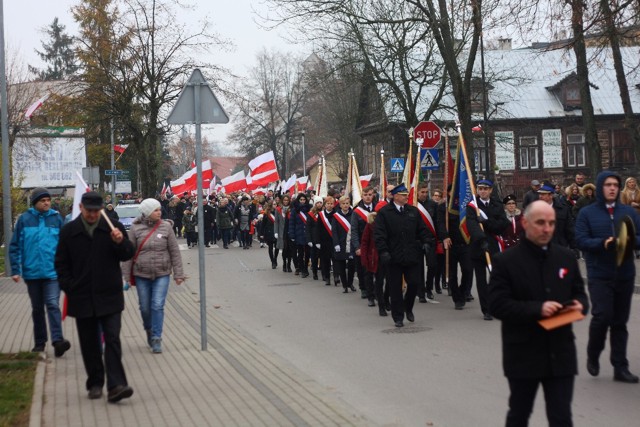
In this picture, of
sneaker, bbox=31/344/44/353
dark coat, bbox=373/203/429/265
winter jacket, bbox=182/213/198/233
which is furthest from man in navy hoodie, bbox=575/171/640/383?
winter jacket, bbox=182/213/198/233

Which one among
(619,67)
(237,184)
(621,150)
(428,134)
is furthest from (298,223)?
(621,150)

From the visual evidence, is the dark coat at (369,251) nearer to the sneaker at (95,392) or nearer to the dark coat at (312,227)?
the dark coat at (312,227)

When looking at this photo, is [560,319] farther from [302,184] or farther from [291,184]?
[302,184]

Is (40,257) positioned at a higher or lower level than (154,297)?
higher

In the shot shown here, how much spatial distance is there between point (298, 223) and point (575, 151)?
121ft

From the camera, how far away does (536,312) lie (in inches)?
209

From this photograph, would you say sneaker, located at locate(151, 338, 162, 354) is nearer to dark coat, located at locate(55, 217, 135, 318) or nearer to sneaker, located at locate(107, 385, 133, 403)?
dark coat, located at locate(55, 217, 135, 318)

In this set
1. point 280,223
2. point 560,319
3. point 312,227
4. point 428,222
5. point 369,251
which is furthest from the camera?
point 280,223

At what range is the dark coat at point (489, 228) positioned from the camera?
43.9 feet

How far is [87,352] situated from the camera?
8.38 m

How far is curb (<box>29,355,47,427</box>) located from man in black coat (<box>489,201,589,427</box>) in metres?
3.74

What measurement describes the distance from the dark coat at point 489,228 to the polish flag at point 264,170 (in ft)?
59.4

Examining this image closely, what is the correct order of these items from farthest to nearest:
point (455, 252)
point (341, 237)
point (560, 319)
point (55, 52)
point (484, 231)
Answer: point (55, 52) → point (341, 237) → point (455, 252) → point (484, 231) → point (560, 319)

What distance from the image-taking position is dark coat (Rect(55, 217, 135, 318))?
324 inches
